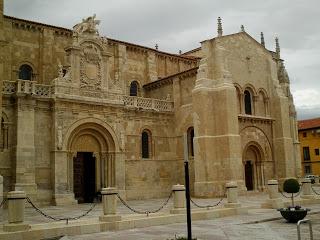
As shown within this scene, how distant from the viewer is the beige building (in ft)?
77.5

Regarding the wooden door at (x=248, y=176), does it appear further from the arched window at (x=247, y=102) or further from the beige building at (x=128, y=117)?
the arched window at (x=247, y=102)

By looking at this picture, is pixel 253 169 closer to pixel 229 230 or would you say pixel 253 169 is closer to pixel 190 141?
pixel 190 141

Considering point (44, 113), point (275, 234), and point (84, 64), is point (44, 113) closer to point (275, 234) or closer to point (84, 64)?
point (84, 64)

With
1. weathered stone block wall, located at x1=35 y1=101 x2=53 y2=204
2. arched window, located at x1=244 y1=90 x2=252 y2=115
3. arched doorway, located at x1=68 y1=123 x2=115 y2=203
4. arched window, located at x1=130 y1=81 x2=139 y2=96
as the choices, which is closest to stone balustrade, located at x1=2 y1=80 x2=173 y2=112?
weathered stone block wall, located at x1=35 y1=101 x2=53 y2=204

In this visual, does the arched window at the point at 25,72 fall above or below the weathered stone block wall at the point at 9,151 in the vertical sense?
above

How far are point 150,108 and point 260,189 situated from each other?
34.0 feet

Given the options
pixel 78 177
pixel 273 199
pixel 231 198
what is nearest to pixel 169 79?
pixel 78 177

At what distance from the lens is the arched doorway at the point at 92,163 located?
26422 millimetres

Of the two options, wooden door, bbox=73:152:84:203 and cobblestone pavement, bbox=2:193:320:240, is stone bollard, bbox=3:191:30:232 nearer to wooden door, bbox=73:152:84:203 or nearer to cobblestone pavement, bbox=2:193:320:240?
cobblestone pavement, bbox=2:193:320:240

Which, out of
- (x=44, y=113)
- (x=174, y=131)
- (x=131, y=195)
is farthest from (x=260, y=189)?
(x=44, y=113)

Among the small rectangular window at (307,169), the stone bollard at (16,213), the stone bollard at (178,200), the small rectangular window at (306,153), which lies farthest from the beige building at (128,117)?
the small rectangular window at (307,169)

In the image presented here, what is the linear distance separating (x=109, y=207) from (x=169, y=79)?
→ 18.2 metres

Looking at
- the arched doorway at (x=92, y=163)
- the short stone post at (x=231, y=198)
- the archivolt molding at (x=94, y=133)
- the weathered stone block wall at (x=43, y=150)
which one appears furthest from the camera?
the arched doorway at (x=92, y=163)

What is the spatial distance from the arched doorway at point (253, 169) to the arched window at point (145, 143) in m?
7.42
